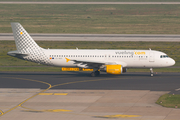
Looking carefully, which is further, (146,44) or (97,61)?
Result: (146,44)

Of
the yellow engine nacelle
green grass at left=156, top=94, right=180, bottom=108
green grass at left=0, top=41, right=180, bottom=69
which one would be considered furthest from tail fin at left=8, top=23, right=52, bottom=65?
green grass at left=156, top=94, right=180, bottom=108

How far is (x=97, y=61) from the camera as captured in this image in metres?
47.8

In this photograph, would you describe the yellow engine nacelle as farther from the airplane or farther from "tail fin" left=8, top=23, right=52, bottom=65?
"tail fin" left=8, top=23, right=52, bottom=65

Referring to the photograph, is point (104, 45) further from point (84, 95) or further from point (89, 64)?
point (84, 95)

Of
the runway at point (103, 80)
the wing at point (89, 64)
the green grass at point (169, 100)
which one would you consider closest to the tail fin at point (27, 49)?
the runway at point (103, 80)

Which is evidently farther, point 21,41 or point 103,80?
point 21,41

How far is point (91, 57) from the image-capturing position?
47.9 metres

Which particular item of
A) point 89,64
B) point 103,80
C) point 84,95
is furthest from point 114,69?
point 84,95

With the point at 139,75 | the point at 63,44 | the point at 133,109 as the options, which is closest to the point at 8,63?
the point at 63,44

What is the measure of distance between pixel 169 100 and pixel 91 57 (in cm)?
1950
